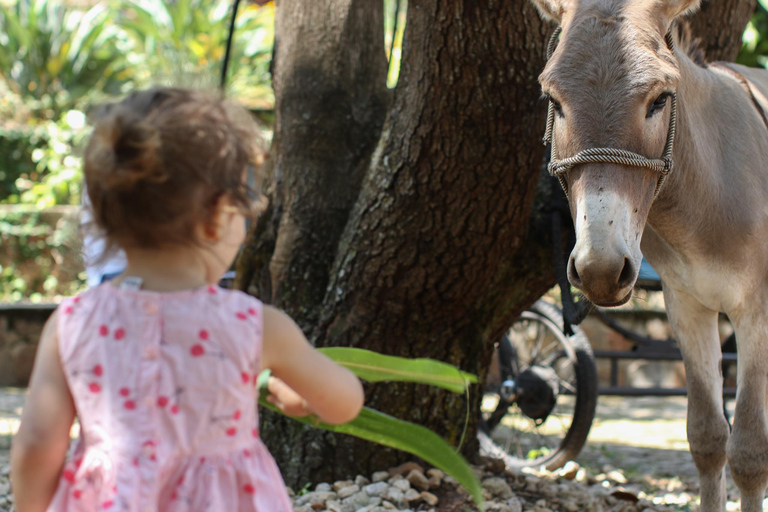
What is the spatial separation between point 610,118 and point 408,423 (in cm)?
108

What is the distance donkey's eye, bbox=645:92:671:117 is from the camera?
2363 mm

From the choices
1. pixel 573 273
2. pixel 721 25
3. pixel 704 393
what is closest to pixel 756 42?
pixel 721 25

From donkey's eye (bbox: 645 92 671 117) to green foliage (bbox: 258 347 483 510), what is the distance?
1097mm

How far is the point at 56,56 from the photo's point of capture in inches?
539

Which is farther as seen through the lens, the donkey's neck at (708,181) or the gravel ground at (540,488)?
the gravel ground at (540,488)

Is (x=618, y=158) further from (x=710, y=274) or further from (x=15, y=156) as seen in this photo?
(x=15, y=156)

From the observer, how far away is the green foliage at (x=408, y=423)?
1.67 m

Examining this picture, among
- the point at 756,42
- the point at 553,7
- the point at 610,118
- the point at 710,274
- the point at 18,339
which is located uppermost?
the point at 756,42

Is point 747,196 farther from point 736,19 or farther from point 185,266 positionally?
point 185,266

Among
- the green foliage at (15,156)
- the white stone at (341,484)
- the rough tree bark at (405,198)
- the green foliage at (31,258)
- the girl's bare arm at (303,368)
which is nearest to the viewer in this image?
the girl's bare arm at (303,368)

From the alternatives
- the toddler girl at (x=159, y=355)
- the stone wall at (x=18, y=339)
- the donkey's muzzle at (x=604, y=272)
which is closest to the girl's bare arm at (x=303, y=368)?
the toddler girl at (x=159, y=355)

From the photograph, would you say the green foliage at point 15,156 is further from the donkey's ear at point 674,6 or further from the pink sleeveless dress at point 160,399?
the pink sleeveless dress at point 160,399

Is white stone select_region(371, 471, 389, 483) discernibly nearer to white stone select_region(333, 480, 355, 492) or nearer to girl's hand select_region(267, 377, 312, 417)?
white stone select_region(333, 480, 355, 492)

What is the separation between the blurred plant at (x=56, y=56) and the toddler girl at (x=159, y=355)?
12.5 meters
